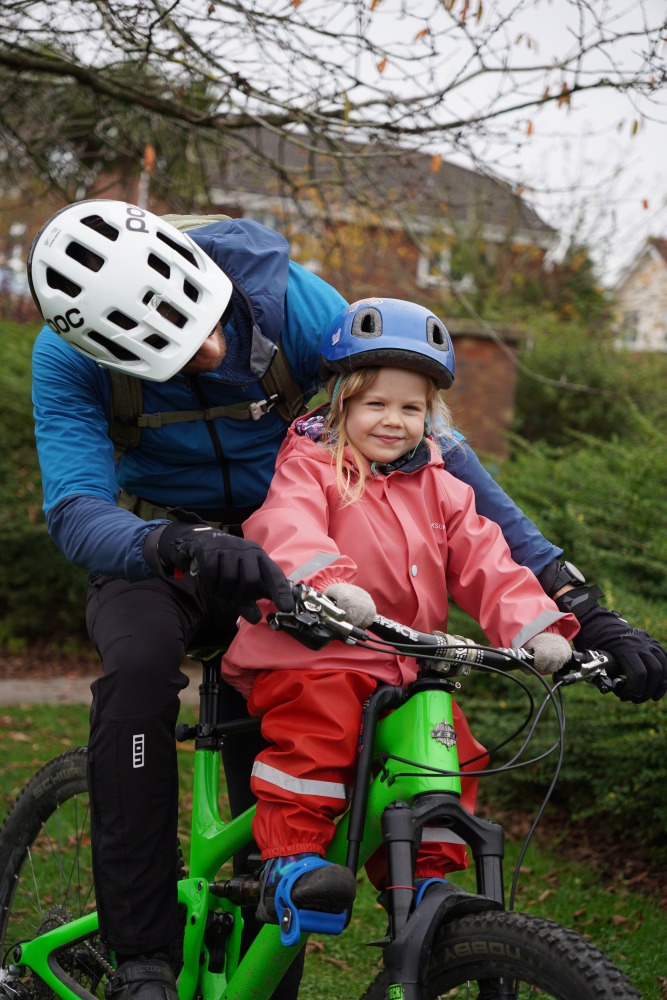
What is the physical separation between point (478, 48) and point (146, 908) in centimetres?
387

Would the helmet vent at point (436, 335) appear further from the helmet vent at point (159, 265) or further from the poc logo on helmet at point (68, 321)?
the poc logo on helmet at point (68, 321)

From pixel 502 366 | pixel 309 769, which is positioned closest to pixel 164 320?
pixel 309 769

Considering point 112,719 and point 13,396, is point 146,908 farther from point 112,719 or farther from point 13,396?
point 13,396

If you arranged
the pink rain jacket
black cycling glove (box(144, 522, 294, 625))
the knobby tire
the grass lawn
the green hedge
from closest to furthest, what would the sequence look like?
1. black cycling glove (box(144, 522, 294, 625))
2. the pink rain jacket
3. the knobby tire
4. the grass lawn
5. the green hedge

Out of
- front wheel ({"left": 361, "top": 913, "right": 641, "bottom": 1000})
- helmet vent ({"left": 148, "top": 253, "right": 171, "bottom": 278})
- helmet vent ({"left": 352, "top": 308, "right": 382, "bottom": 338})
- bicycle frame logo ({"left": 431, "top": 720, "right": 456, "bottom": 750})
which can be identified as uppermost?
helmet vent ({"left": 148, "top": 253, "right": 171, "bottom": 278})

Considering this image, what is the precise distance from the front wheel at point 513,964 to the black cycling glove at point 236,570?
72 centimetres

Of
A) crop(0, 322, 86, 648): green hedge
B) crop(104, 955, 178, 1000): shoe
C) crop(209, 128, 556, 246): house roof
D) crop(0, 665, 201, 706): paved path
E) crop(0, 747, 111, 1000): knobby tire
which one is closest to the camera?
crop(104, 955, 178, 1000): shoe

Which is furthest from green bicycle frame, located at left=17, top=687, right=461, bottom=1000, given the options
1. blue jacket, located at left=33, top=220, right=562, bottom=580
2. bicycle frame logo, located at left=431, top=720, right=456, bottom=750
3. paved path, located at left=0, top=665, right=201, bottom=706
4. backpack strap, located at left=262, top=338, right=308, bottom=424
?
paved path, located at left=0, top=665, right=201, bottom=706

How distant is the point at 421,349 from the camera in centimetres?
262

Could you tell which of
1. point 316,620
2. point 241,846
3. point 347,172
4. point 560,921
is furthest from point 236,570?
point 347,172

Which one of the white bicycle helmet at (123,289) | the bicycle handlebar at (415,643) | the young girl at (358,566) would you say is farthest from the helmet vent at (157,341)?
the bicycle handlebar at (415,643)

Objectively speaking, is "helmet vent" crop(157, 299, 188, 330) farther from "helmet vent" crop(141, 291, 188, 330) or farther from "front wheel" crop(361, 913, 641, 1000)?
"front wheel" crop(361, 913, 641, 1000)

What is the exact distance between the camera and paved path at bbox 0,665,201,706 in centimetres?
814

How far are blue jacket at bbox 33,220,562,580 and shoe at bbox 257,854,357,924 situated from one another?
79 centimetres
